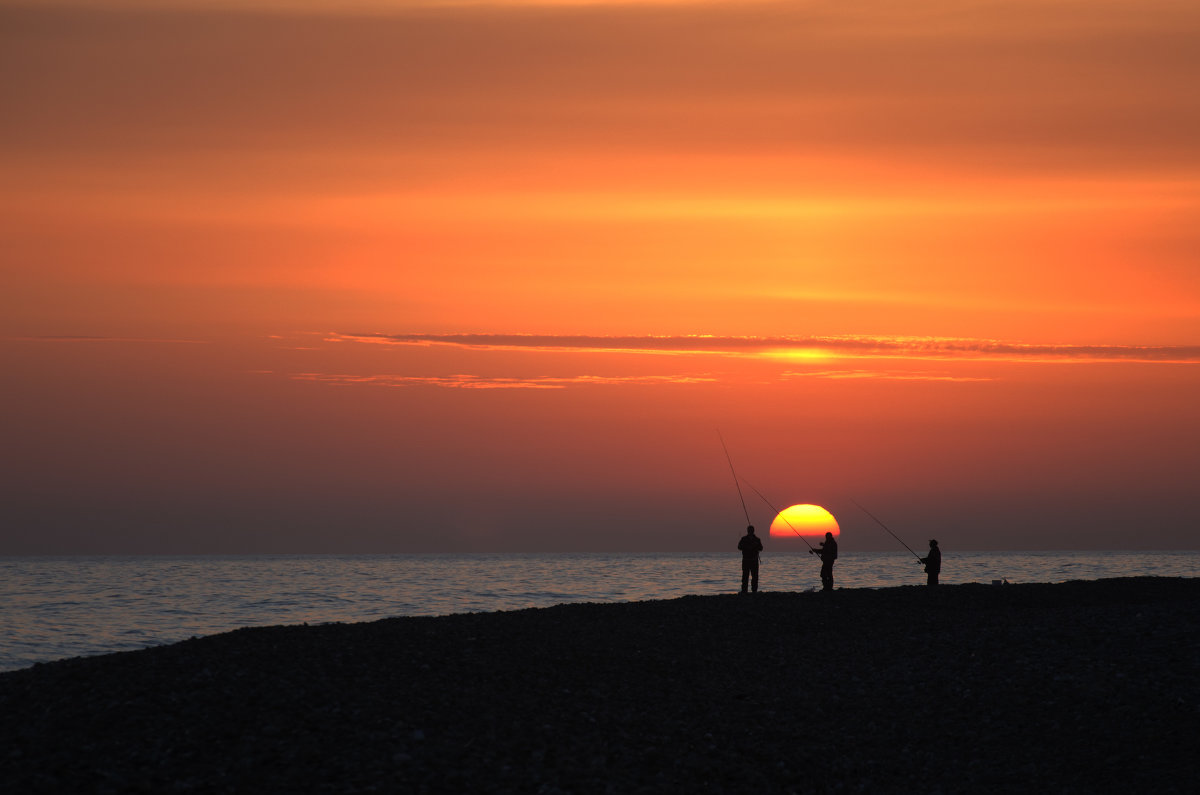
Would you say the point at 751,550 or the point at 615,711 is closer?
the point at 615,711

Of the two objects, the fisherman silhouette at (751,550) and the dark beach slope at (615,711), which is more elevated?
the fisherman silhouette at (751,550)

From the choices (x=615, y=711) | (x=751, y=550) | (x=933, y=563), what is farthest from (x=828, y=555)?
(x=615, y=711)

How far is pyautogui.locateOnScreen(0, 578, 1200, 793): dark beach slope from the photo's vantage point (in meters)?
12.3

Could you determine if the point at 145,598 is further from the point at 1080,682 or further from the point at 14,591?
the point at 1080,682

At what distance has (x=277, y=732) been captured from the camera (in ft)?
42.8

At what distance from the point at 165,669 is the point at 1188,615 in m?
18.0

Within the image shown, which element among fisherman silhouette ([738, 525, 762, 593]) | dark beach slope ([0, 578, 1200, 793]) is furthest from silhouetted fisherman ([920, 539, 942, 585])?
dark beach slope ([0, 578, 1200, 793])

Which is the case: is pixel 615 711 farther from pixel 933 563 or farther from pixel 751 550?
pixel 933 563

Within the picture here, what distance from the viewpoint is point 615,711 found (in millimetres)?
15117

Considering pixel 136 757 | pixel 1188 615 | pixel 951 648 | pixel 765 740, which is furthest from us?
pixel 1188 615

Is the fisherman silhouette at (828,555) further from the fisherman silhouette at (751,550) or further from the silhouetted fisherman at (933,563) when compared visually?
the silhouetted fisherman at (933,563)

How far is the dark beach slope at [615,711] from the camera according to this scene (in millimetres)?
12273

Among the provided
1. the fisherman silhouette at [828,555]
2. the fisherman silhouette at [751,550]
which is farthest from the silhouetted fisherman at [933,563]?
the fisherman silhouette at [751,550]

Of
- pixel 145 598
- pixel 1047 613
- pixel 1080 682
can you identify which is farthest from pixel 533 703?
pixel 145 598
